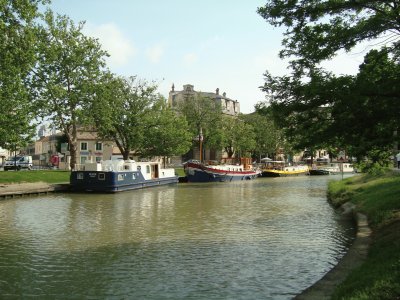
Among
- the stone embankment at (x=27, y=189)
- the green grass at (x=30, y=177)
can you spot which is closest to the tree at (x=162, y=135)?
the green grass at (x=30, y=177)

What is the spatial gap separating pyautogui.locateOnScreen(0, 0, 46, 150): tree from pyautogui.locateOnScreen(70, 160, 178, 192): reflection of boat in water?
5702 mm

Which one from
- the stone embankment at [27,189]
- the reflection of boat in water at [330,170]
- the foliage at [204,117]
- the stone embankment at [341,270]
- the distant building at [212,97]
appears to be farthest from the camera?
the distant building at [212,97]

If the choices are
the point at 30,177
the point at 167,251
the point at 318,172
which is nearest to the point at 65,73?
the point at 30,177

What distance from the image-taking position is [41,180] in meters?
42.0

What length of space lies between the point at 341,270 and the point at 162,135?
1956 inches

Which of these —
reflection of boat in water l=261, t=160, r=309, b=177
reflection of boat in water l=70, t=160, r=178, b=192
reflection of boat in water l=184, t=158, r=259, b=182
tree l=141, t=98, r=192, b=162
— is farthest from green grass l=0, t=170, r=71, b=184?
reflection of boat in water l=261, t=160, r=309, b=177

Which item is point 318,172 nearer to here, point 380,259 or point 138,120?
point 138,120

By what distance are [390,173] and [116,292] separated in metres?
26.8

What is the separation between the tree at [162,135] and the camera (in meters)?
59.5

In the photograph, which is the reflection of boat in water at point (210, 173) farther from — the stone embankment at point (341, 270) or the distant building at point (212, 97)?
the stone embankment at point (341, 270)

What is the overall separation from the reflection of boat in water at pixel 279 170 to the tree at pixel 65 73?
3933cm

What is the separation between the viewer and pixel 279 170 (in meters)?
80.9

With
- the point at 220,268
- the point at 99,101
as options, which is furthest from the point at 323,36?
the point at 99,101

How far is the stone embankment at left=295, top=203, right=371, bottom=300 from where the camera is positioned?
9.10 metres
